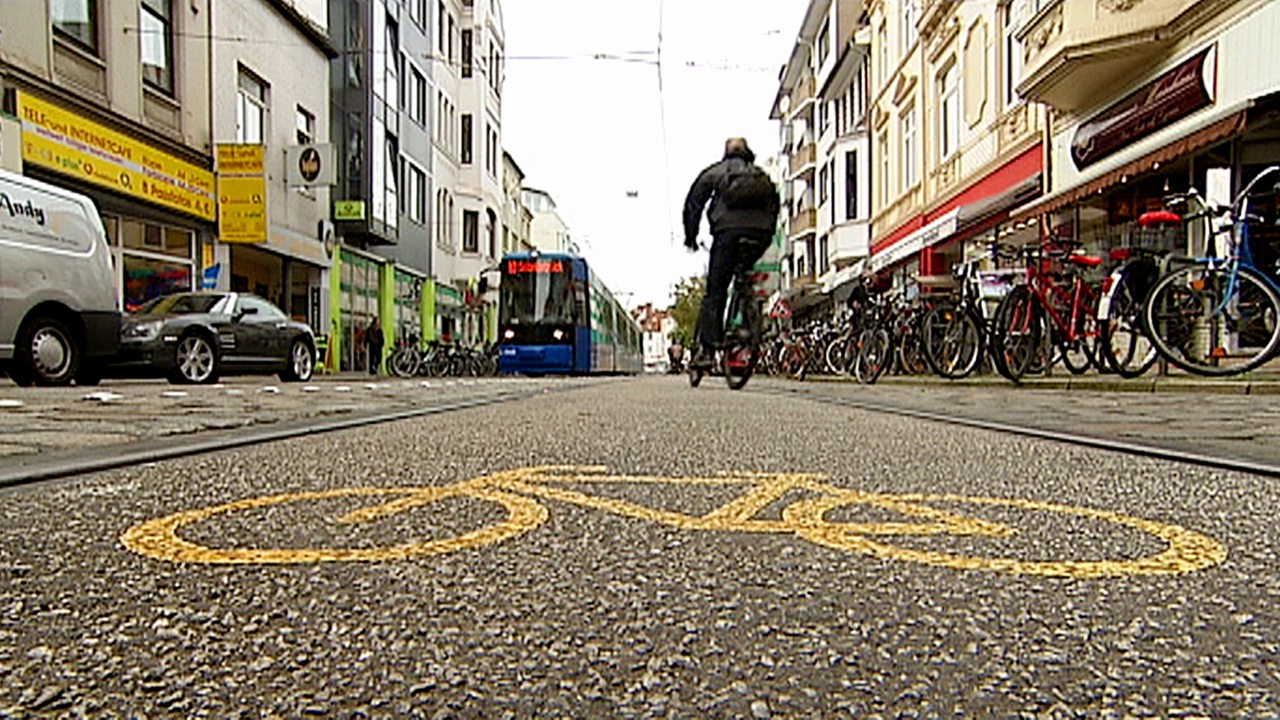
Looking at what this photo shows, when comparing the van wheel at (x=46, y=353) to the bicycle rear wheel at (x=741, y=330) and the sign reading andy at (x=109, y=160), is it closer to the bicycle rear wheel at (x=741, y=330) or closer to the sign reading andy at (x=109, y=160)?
the sign reading andy at (x=109, y=160)

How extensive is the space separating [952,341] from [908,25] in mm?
18753

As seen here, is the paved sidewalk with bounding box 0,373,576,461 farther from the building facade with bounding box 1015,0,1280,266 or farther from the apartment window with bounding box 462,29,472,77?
the apartment window with bounding box 462,29,472,77

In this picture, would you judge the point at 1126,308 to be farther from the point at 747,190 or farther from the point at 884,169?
the point at 884,169

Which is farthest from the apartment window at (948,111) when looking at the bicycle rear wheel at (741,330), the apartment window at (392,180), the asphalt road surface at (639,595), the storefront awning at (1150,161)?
the asphalt road surface at (639,595)

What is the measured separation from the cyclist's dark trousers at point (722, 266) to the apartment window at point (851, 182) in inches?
1094

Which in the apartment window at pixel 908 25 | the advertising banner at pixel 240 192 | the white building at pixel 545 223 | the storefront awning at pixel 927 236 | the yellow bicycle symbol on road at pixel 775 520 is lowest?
the yellow bicycle symbol on road at pixel 775 520

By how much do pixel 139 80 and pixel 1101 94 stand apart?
1649 cm

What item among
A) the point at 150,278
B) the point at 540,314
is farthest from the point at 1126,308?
the point at 150,278

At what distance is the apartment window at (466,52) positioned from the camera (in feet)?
144

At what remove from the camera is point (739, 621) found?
52.9 inches

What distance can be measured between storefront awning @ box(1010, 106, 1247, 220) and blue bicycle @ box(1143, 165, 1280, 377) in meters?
3.44

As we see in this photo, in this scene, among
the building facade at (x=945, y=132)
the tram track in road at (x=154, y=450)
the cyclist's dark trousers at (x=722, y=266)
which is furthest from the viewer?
the building facade at (x=945, y=132)

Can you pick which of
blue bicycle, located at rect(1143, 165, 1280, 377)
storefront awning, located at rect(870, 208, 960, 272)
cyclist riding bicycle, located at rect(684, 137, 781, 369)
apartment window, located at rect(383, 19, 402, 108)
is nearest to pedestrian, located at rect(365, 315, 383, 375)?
apartment window, located at rect(383, 19, 402, 108)

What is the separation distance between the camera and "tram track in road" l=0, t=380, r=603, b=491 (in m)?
2.84
